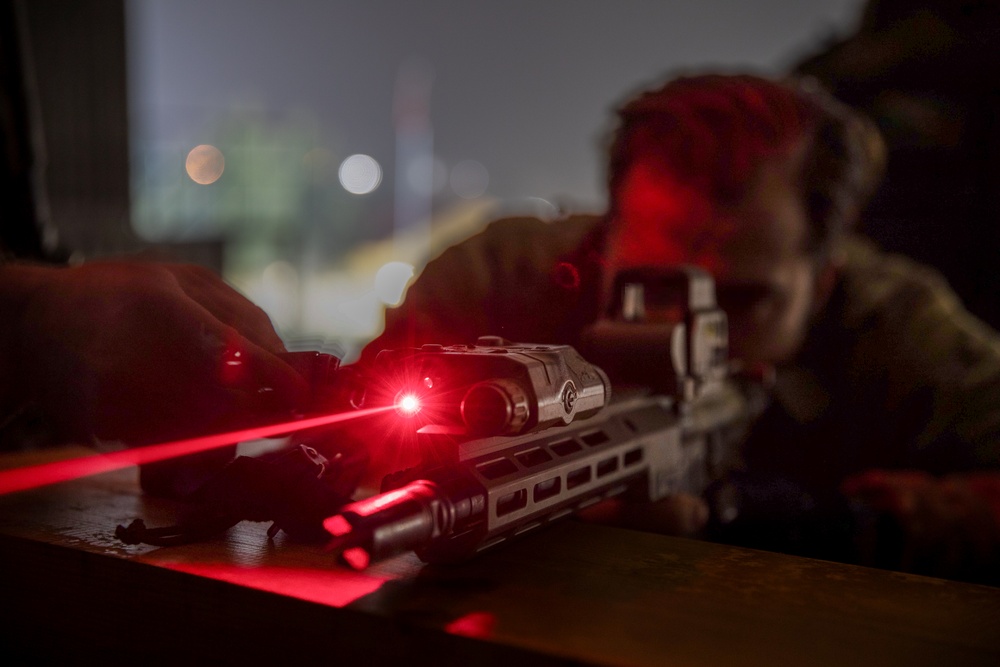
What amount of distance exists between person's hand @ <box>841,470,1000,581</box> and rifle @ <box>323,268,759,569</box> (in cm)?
59

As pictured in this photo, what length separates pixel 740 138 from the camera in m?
1.54

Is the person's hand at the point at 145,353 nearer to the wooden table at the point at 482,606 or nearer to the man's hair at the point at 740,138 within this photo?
the wooden table at the point at 482,606

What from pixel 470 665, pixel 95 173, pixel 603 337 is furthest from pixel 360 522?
pixel 95 173

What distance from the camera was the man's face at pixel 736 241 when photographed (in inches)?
57.2

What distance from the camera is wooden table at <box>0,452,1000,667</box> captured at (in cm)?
47

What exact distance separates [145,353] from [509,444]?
1.21 ft

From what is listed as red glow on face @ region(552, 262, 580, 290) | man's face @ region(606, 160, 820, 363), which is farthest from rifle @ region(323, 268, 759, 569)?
man's face @ region(606, 160, 820, 363)

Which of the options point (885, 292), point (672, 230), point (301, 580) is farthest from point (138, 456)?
point (885, 292)

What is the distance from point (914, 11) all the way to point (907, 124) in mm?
354

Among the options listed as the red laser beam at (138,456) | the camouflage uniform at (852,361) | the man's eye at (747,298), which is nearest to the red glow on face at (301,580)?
the red laser beam at (138,456)

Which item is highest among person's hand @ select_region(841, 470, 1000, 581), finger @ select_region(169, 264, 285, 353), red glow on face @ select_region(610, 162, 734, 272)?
red glow on face @ select_region(610, 162, 734, 272)

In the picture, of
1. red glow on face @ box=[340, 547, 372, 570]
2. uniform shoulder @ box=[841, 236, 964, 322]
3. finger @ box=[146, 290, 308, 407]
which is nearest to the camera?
red glow on face @ box=[340, 547, 372, 570]

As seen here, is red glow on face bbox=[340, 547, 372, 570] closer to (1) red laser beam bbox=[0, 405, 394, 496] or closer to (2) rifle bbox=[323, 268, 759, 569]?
(2) rifle bbox=[323, 268, 759, 569]

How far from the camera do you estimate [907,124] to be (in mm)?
2379
